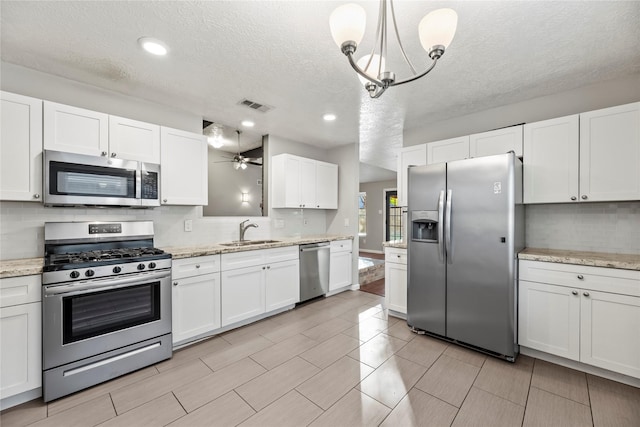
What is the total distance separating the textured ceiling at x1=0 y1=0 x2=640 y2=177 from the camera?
5.27 feet

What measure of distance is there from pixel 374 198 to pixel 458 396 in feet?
23.1

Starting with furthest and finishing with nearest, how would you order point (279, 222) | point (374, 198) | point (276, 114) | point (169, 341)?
point (374, 198) < point (279, 222) < point (276, 114) < point (169, 341)

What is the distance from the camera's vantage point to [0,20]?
1677 millimetres

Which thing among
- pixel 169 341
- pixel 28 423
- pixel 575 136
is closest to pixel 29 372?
pixel 28 423

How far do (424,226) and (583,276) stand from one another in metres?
1.26

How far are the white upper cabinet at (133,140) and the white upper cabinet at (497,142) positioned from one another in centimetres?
331

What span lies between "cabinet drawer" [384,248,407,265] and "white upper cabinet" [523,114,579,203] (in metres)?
1.33

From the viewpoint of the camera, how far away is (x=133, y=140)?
2.50 meters

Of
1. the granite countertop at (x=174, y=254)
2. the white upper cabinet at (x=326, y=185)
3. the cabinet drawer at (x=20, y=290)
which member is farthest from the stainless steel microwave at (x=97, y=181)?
the white upper cabinet at (x=326, y=185)

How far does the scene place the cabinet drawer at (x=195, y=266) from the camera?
2.45m

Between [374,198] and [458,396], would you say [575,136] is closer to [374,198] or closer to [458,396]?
[458,396]

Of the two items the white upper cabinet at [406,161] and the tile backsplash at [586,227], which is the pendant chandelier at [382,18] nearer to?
the white upper cabinet at [406,161]

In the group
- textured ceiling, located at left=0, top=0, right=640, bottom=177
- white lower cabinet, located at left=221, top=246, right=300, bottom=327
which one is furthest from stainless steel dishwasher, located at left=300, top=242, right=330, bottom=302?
textured ceiling, located at left=0, top=0, right=640, bottom=177

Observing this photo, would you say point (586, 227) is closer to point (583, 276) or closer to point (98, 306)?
point (583, 276)
